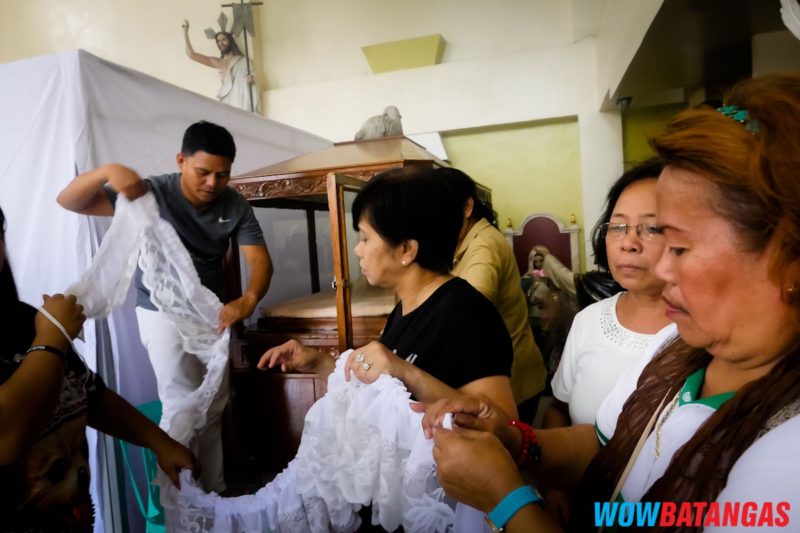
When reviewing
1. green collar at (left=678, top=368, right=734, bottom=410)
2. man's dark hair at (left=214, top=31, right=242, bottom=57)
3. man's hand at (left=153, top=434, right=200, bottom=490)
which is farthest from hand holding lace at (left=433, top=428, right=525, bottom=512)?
man's dark hair at (left=214, top=31, right=242, bottom=57)

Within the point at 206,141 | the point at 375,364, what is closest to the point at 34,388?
the point at 375,364

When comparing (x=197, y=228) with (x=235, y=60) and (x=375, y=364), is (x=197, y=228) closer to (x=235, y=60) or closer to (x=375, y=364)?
(x=375, y=364)

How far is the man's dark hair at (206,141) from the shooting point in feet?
5.63

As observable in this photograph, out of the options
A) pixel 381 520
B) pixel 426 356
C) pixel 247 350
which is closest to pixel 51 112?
pixel 247 350

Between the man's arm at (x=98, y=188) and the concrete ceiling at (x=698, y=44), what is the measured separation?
2428mm

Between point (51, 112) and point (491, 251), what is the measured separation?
1587 mm

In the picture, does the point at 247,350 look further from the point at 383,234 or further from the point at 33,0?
the point at 33,0

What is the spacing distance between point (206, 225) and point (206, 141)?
308 millimetres

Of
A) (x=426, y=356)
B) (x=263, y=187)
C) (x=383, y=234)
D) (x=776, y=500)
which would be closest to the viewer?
(x=776, y=500)

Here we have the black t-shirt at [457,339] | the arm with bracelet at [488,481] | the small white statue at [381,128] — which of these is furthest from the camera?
the small white statue at [381,128]

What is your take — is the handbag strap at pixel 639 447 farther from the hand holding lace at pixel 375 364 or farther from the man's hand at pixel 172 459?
the man's hand at pixel 172 459

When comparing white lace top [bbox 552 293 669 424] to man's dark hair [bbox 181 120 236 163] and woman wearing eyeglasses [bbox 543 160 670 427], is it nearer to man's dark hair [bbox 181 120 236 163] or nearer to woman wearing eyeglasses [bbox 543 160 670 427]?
woman wearing eyeglasses [bbox 543 160 670 427]

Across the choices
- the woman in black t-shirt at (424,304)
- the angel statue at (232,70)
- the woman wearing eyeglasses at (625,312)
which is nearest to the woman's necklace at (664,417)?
the woman in black t-shirt at (424,304)

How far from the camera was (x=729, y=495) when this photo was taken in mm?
493
